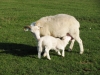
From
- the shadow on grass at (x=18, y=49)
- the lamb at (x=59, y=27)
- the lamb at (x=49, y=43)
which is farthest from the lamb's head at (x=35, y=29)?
the shadow on grass at (x=18, y=49)

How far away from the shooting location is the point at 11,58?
353 inches

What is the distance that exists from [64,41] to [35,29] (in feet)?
3.66

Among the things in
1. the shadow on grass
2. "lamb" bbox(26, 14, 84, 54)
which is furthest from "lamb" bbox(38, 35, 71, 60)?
the shadow on grass

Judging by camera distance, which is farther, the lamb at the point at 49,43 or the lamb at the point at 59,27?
the lamb at the point at 59,27

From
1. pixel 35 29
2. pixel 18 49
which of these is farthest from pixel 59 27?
pixel 18 49

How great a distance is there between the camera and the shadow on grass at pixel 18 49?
9.77 metres

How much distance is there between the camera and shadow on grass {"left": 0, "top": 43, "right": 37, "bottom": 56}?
32.0ft

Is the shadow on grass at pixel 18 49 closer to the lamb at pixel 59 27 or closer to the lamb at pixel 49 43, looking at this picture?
the lamb at pixel 59 27

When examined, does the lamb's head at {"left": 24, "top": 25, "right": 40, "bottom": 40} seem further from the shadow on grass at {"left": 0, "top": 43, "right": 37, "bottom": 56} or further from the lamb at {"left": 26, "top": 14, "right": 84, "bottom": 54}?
the shadow on grass at {"left": 0, "top": 43, "right": 37, "bottom": 56}

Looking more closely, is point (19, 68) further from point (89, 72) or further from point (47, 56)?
point (89, 72)

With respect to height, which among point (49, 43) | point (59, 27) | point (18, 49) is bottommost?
point (18, 49)

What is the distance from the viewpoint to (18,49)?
10.3 meters

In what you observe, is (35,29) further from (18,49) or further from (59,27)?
(18,49)

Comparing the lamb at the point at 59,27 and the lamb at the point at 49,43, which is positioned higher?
the lamb at the point at 59,27
